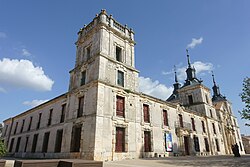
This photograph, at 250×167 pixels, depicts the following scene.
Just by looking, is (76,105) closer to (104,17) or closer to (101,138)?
(101,138)

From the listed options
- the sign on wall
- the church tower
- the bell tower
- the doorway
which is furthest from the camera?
the doorway

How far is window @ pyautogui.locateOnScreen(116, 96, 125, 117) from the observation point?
14214mm

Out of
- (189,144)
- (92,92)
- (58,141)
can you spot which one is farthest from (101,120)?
(189,144)

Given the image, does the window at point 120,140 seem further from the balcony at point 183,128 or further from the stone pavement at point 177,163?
the balcony at point 183,128

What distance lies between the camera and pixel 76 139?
44.6 feet

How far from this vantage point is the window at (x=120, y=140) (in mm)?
13098

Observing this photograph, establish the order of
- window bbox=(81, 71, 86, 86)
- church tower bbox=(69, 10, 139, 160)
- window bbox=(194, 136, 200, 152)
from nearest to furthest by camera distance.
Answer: church tower bbox=(69, 10, 139, 160) → window bbox=(81, 71, 86, 86) → window bbox=(194, 136, 200, 152)

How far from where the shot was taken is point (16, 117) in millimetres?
27625

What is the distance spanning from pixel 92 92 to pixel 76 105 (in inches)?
94.9

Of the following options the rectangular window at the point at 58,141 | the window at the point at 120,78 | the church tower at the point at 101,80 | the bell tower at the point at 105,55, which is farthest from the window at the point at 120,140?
the rectangular window at the point at 58,141

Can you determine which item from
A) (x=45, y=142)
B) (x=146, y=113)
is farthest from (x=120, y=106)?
(x=45, y=142)

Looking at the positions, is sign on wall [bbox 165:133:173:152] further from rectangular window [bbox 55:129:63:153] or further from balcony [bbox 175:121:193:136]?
rectangular window [bbox 55:129:63:153]

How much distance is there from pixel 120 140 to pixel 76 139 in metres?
3.57

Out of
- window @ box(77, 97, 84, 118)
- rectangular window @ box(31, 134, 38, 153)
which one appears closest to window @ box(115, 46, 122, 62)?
window @ box(77, 97, 84, 118)
